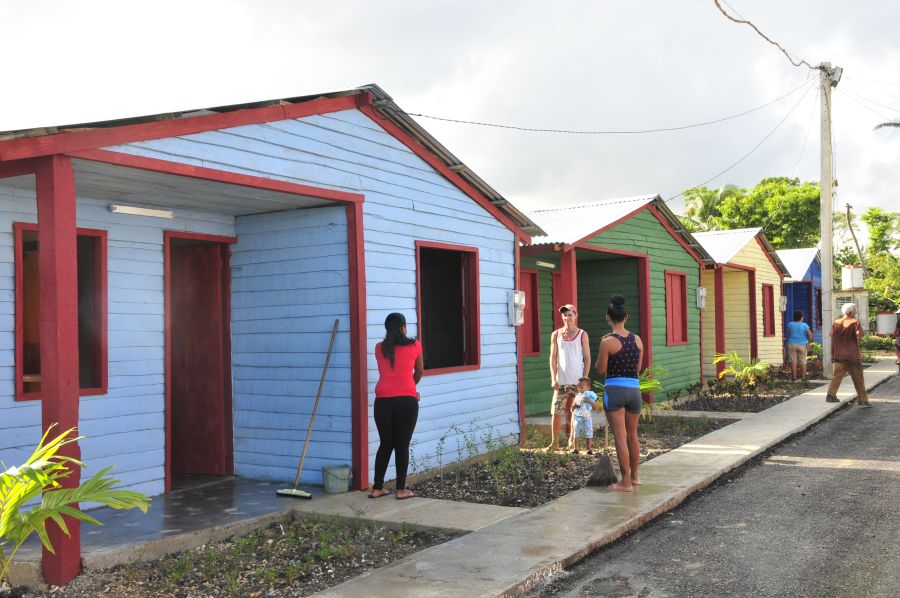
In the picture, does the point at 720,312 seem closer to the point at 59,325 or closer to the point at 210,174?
the point at 210,174

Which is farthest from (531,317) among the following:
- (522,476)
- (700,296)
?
(522,476)

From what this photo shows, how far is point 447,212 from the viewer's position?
9.51 meters

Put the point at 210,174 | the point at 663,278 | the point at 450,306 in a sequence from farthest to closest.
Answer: the point at 663,278 < the point at 450,306 < the point at 210,174

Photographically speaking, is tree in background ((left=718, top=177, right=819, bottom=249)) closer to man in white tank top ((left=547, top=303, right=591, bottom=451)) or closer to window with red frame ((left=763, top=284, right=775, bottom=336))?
window with red frame ((left=763, top=284, right=775, bottom=336))

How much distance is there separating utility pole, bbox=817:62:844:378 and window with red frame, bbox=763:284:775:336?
2.88m

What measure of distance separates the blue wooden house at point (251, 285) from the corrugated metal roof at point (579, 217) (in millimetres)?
2803

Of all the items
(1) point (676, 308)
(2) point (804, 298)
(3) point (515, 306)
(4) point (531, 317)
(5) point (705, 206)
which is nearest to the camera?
(3) point (515, 306)

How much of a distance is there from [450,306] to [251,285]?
254 cm

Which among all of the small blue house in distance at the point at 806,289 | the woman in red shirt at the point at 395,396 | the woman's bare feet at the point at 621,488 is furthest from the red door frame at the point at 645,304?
the small blue house in distance at the point at 806,289

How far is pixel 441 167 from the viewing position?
941 cm

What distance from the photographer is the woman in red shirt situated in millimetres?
7441

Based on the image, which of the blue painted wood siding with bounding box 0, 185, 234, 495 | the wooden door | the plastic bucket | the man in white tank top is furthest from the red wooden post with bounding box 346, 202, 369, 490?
the man in white tank top

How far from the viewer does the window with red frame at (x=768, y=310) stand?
21969 millimetres

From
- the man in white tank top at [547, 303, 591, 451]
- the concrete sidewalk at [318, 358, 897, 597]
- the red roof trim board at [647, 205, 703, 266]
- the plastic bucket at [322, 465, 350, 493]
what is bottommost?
the concrete sidewalk at [318, 358, 897, 597]
